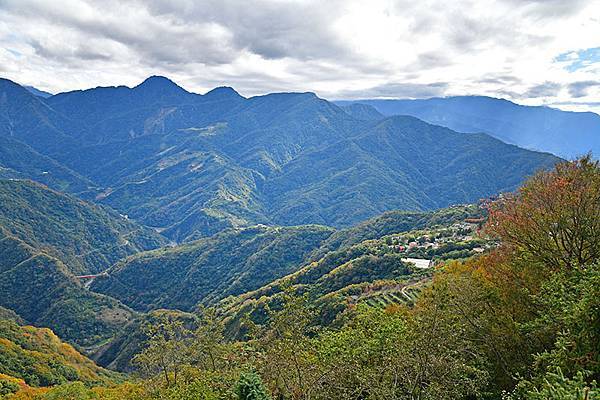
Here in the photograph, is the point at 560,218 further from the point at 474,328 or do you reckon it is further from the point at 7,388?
A: the point at 7,388

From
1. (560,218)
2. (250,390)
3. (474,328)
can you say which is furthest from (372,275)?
(250,390)

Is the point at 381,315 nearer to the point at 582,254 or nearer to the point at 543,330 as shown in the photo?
the point at 543,330

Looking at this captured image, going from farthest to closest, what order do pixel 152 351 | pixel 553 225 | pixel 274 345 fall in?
pixel 152 351, pixel 274 345, pixel 553 225

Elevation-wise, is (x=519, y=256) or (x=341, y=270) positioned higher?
(x=519, y=256)

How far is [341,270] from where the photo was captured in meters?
164

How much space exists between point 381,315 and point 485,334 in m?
7.51

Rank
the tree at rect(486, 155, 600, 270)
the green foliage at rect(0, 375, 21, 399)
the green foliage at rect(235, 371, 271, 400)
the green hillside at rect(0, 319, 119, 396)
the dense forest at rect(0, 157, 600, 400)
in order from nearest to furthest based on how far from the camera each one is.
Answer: the green foliage at rect(235, 371, 271, 400)
the dense forest at rect(0, 157, 600, 400)
the tree at rect(486, 155, 600, 270)
the green foliage at rect(0, 375, 21, 399)
the green hillside at rect(0, 319, 119, 396)

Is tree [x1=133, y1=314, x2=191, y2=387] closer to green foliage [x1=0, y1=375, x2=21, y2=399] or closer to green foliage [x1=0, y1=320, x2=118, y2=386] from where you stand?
green foliage [x1=0, y1=375, x2=21, y2=399]

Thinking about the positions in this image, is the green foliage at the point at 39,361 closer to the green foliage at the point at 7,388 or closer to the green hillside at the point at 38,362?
the green hillside at the point at 38,362

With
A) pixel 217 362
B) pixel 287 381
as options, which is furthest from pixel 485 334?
pixel 217 362

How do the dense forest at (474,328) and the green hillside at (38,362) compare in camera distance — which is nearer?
the dense forest at (474,328)

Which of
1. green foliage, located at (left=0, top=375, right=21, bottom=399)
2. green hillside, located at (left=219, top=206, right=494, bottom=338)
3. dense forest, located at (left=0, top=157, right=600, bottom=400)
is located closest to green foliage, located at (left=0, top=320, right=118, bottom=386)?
green foliage, located at (left=0, top=375, right=21, bottom=399)

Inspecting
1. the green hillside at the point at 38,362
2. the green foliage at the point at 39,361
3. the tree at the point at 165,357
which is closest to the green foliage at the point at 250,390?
the tree at the point at 165,357

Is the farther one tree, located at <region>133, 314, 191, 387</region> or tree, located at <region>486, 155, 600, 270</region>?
tree, located at <region>133, 314, 191, 387</region>
